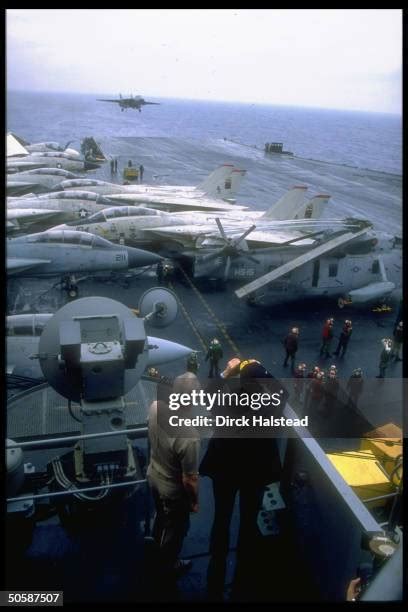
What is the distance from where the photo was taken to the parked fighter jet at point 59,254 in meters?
22.7

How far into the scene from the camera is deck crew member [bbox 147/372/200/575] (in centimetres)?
453

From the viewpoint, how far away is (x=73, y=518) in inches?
232

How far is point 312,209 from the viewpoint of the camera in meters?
32.4

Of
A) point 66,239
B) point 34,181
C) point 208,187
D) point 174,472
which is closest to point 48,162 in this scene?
point 34,181

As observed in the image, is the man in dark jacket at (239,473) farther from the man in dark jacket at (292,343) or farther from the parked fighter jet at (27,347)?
the man in dark jacket at (292,343)

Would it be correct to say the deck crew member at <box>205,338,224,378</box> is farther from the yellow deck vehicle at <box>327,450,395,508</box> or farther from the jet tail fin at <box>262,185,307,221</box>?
the jet tail fin at <box>262,185,307,221</box>

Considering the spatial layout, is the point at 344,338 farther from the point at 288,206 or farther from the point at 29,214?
the point at 29,214

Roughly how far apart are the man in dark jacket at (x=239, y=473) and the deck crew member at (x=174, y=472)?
1.20 feet

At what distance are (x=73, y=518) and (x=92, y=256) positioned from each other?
60.7 feet

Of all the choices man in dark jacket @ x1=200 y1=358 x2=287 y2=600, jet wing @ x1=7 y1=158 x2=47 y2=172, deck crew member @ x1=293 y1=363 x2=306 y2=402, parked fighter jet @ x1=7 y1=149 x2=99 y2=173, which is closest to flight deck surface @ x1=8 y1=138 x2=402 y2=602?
man in dark jacket @ x1=200 y1=358 x2=287 y2=600

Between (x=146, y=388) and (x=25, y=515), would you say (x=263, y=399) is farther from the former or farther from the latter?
(x=146, y=388)

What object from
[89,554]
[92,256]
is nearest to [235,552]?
[89,554]

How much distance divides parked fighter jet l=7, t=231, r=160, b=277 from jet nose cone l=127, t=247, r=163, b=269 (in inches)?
15.6

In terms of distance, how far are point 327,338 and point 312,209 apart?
16105 mm
